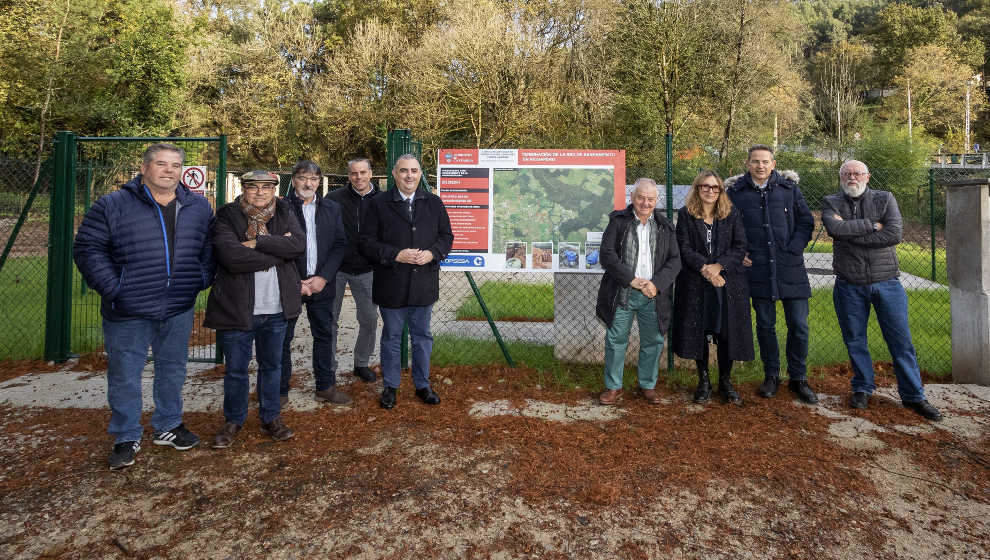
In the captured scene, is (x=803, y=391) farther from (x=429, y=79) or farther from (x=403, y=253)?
(x=429, y=79)

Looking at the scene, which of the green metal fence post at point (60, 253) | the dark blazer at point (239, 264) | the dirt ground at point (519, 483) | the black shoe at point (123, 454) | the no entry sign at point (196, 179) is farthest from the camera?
the no entry sign at point (196, 179)

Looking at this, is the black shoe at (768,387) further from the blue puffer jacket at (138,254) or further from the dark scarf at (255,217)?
the blue puffer jacket at (138,254)

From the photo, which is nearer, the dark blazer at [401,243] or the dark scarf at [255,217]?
the dark scarf at [255,217]

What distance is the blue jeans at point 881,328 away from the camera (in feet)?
A: 14.2

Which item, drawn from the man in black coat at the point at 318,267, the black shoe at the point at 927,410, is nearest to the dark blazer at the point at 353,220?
the man in black coat at the point at 318,267

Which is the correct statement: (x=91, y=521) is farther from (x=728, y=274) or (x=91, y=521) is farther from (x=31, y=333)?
(x=31, y=333)

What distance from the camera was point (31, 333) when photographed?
656cm

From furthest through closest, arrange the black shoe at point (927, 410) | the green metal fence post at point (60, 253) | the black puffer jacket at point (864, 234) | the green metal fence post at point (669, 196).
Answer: the green metal fence post at point (60, 253) → the green metal fence post at point (669, 196) → the black puffer jacket at point (864, 234) → the black shoe at point (927, 410)

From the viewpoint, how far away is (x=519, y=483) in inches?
126

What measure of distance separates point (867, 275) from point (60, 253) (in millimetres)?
7456

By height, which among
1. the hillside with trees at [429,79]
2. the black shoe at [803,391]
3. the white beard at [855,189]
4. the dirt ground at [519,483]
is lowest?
the dirt ground at [519,483]

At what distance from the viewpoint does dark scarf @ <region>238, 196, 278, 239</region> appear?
3639 mm

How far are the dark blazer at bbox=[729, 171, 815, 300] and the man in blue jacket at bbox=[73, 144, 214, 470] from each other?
162 inches

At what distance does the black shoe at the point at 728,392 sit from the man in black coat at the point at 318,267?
3082 mm
